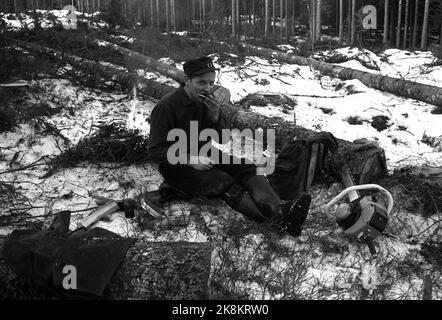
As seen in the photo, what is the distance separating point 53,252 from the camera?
2.68 metres

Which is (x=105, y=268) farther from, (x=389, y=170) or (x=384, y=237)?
(x=389, y=170)

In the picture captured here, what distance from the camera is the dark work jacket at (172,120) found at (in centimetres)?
414

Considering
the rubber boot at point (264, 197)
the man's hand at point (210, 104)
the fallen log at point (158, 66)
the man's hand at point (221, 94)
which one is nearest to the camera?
the rubber boot at point (264, 197)

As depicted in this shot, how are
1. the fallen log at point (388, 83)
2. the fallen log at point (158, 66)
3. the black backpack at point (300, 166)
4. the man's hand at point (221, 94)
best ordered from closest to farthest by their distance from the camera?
1. the black backpack at point (300, 166)
2. the man's hand at point (221, 94)
3. the fallen log at point (388, 83)
4. the fallen log at point (158, 66)

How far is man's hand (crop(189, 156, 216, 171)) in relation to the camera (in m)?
4.11

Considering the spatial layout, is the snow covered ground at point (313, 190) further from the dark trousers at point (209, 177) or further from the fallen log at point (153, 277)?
the fallen log at point (153, 277)

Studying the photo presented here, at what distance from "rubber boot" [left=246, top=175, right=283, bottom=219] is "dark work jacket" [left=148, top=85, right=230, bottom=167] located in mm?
747

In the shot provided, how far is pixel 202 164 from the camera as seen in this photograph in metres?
4.11

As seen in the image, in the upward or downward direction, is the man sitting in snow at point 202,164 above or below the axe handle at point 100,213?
above

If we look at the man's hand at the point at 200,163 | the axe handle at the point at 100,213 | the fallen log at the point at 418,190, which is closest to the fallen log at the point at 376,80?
the fallen log at the point at 418,190

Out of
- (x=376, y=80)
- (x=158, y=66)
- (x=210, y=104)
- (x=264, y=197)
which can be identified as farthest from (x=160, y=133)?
(x=376, y=80)

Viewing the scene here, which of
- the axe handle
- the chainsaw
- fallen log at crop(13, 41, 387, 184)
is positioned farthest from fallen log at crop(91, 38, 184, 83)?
the chainsaw

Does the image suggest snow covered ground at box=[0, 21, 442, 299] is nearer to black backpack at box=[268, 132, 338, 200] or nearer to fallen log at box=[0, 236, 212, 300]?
black backpack at box=[268, 132, 338, 200]

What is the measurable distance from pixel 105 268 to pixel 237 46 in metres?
11.3
